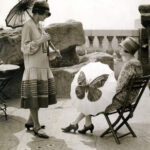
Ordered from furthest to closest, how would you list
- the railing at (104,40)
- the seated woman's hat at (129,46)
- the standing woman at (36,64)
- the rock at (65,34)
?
the railing at (104,40) → the rock at (65,34) → the standing woman at (36,64) → the seated woman's hat at (129,46)

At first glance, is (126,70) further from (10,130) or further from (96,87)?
(10,130)

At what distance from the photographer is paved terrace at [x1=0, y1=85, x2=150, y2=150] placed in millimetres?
5543

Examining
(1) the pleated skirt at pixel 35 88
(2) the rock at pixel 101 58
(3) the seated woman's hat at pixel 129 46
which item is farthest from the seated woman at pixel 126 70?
(2) the rock at pixel 101 58

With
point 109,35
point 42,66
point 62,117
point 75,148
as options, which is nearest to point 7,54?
point 62,117

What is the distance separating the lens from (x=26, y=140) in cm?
Result: 584

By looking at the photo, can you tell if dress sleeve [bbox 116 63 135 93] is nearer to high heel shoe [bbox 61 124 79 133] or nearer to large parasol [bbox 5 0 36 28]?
high heel shoe [bbox 61 124 79 133]

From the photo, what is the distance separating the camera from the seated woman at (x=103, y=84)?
5523 millimetres

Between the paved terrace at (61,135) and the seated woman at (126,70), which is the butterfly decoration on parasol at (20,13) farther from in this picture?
the paved terrace at (61,135)

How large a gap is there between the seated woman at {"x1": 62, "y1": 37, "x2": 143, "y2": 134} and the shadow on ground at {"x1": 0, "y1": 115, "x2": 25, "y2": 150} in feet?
3.50

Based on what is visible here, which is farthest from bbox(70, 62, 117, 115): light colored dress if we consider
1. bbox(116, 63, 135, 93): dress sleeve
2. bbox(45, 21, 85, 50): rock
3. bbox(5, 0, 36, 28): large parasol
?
bbox(45, 21, 85, 50): rock

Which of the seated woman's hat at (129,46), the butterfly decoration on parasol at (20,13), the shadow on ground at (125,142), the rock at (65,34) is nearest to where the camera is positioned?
the shadow on ground at (125,142)

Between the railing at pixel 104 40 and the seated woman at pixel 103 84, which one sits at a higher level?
the seated woman at pixel 103 84

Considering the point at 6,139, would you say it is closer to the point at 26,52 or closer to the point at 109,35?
the point at 26,52

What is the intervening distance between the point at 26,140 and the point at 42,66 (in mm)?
1090
